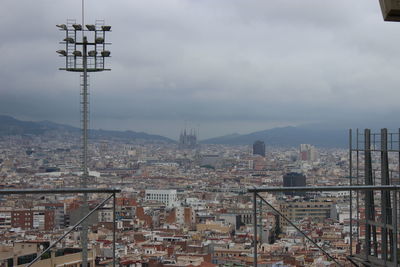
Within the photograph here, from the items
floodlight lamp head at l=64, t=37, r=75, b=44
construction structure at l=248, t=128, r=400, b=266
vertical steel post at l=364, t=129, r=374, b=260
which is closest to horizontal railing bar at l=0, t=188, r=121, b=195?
construction structure at l=248, t=128, r=400, b=266

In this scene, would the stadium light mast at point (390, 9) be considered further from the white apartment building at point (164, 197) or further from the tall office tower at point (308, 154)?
the tall office tower at point (308, 154)

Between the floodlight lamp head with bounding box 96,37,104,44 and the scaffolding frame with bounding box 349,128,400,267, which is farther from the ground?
the floodlight lamp head with bounding box 96,37,104,44

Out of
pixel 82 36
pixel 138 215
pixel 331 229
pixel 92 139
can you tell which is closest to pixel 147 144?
pixel 92 139

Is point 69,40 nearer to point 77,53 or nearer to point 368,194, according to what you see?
point 77,53

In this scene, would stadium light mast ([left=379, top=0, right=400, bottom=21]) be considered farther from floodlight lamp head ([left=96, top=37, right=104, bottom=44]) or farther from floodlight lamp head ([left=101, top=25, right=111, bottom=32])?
floodlight lamp head ([left=101, top=25, right=111, bottom=32])

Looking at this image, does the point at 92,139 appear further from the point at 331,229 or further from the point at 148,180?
the point at 331,229

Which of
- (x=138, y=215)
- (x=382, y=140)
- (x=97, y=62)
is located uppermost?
(x=97, y=62)

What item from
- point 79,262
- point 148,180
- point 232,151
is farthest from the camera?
point 232,151
